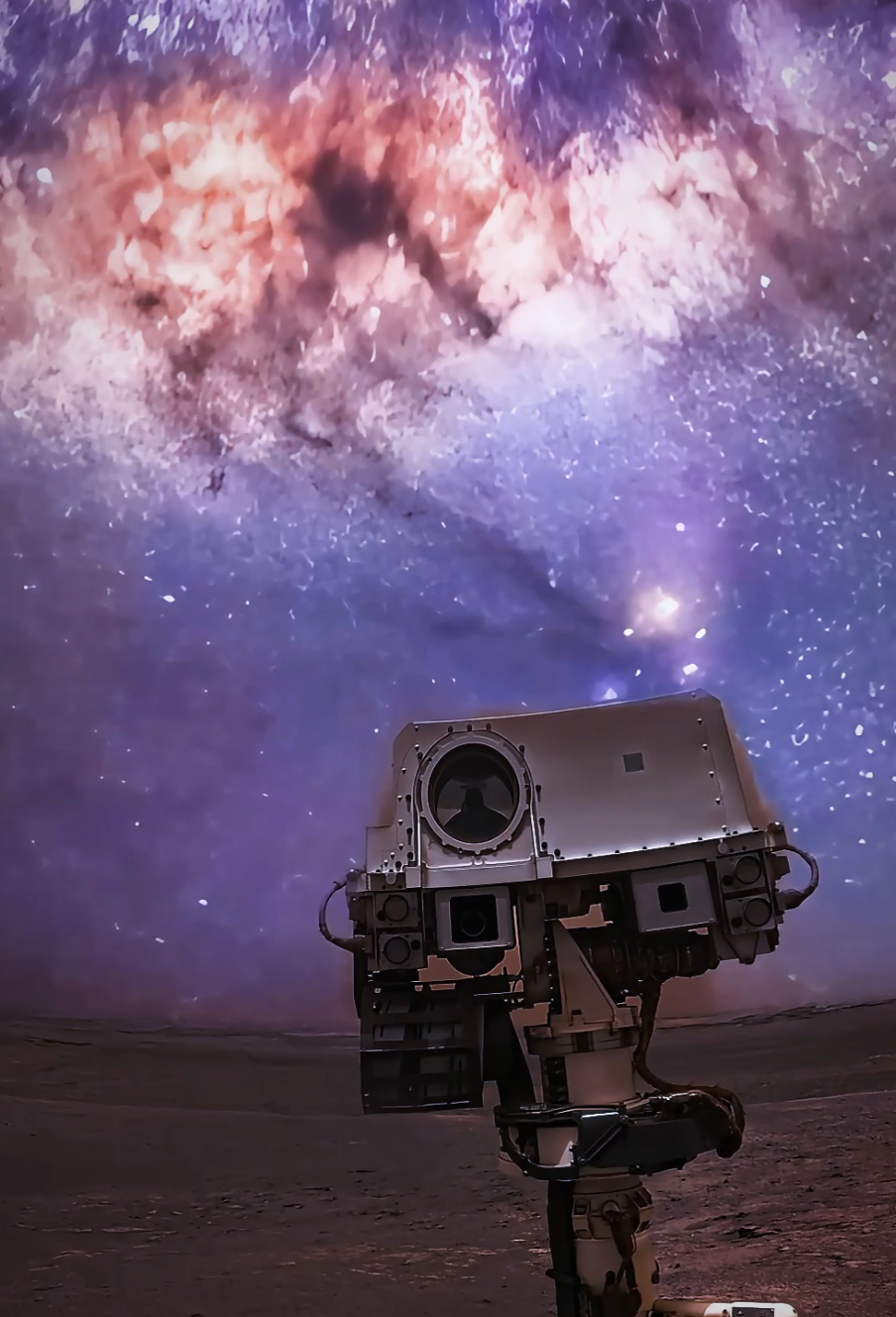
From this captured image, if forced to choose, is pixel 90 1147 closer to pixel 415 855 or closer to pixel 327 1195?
pixel 327 1195

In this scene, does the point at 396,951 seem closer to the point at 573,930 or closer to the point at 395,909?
the point at 395,909

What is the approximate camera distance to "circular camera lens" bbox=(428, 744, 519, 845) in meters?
3.66

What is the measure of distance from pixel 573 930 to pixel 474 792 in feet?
2.19

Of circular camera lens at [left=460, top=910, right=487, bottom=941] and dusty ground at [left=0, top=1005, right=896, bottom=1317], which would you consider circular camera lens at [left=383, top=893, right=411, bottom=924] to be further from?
dusty ground at [left=0, top=1005, right=896, bottom=1317]

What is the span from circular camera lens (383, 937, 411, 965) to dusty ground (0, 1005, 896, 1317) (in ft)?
9.53

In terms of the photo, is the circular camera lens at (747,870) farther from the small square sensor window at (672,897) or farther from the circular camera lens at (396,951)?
the circular camera lens at (396,951)

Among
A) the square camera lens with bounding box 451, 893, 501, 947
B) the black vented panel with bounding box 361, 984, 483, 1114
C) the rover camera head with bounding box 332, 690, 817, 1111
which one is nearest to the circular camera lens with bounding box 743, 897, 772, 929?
the rover camera head with bounding box 332, 690, 817, 1111

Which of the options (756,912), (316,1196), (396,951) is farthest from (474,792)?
(316,1196)

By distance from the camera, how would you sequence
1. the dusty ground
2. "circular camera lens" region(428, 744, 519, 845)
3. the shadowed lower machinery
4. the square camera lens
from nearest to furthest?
the shadowed lower machinery → the square camera lens → "circular camera lens" region(428, 744, 519, 845) → the dusty ground

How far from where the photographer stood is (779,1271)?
5.39 metres

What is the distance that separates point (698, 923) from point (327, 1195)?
19.2 ft

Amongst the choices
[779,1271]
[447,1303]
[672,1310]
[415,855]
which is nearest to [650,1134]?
[672,1310]

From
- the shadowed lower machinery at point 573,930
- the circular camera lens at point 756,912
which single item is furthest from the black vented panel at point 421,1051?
the circular camera lens at point 756,912

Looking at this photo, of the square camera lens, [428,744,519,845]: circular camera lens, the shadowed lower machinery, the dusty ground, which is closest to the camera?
the shadowed lower machinery
